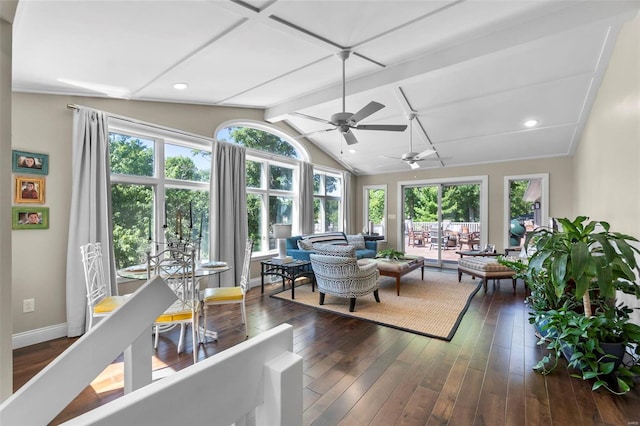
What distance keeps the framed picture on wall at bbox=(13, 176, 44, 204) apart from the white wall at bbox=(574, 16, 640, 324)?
17.3 ft

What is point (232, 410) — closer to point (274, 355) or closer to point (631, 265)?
point (274, 355)

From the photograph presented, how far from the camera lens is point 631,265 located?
6.44 feet

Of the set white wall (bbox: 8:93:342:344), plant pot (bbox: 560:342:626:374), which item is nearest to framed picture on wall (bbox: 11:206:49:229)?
white wall (bbox: 8:93:342:344)

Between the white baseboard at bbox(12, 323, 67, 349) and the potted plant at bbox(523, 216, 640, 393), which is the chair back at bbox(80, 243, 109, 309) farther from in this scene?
the potted plant at bbox(523, 216, 640, 393)

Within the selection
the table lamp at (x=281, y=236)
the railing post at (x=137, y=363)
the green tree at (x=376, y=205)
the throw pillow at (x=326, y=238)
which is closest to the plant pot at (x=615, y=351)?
the railing post at (x=137, y=363)

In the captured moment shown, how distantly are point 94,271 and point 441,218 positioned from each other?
6777mm

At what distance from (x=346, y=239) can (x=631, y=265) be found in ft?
17.2

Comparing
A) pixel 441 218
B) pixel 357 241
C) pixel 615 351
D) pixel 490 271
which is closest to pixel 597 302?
pixel 615 351

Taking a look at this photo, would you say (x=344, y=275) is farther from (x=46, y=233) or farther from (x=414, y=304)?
(x=46, y=233)

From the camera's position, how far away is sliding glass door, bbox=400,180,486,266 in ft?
23.0

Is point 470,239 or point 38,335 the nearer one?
point 38,335

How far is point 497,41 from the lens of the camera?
290 centimetres

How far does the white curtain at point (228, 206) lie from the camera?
4598 mm

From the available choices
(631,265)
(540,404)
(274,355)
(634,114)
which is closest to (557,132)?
(634,114)
